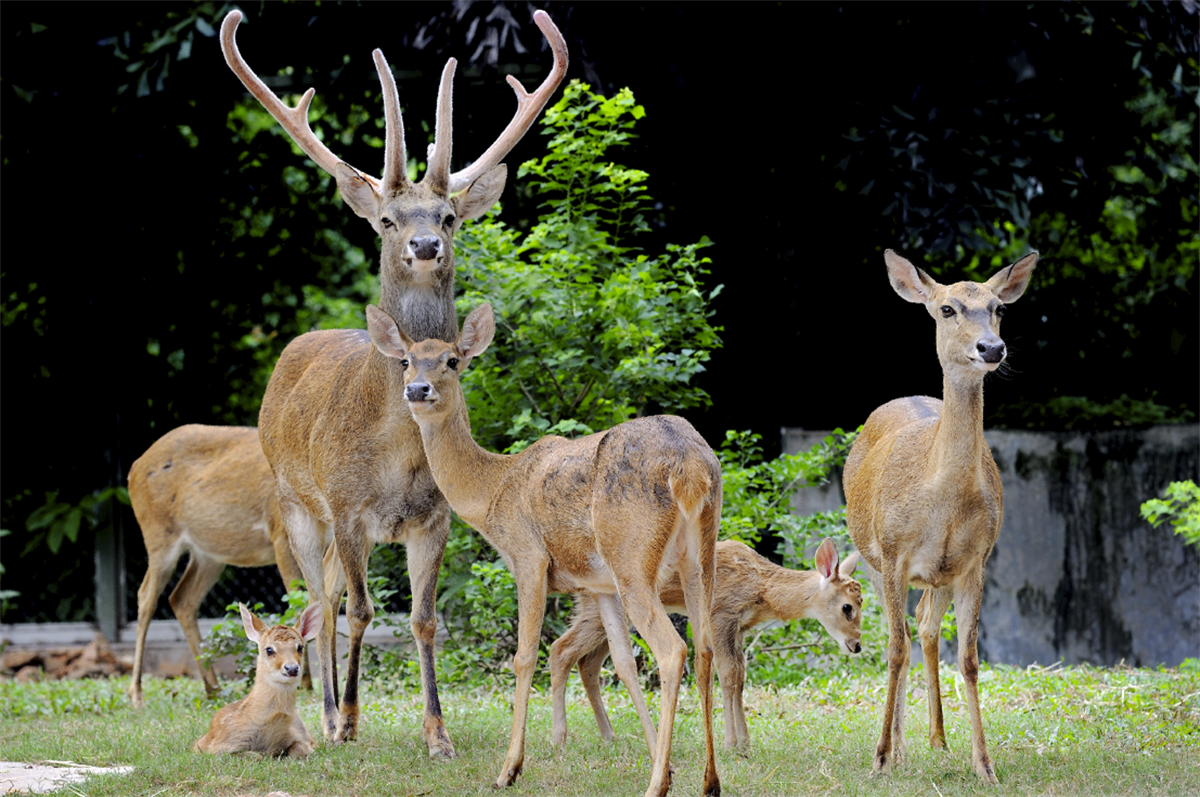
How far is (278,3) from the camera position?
1089cm

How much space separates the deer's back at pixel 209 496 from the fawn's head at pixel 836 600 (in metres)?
3.99

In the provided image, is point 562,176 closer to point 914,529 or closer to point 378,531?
point 378,531

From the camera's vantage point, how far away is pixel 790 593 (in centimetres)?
716

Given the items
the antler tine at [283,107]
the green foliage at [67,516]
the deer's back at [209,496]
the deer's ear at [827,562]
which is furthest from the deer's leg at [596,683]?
the green foliage at [67,516]

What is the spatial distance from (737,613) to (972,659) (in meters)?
1.43

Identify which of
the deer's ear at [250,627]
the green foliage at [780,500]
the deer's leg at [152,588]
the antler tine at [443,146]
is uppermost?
the antler tine at [443,146]

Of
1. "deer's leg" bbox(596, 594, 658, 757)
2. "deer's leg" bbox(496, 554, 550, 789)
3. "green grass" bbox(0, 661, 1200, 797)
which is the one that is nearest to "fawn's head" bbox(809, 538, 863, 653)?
"green grass" bbox(0, 661, 1200, 797)

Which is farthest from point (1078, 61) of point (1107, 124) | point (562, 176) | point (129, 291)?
point (129, 291)

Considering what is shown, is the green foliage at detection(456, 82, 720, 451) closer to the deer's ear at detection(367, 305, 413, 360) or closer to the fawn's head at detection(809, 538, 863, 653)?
the fawn's head at detection(809, 538, 863, 653)

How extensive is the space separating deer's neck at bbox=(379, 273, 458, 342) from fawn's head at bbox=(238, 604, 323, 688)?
155cm

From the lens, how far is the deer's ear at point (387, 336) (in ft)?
21.0

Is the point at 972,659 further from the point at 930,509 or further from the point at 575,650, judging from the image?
the point at 575,650

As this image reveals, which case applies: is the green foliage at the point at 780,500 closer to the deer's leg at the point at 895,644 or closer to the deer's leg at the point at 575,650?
the deer's leg at the point at 575,650

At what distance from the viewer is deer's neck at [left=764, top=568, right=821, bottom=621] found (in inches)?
281
